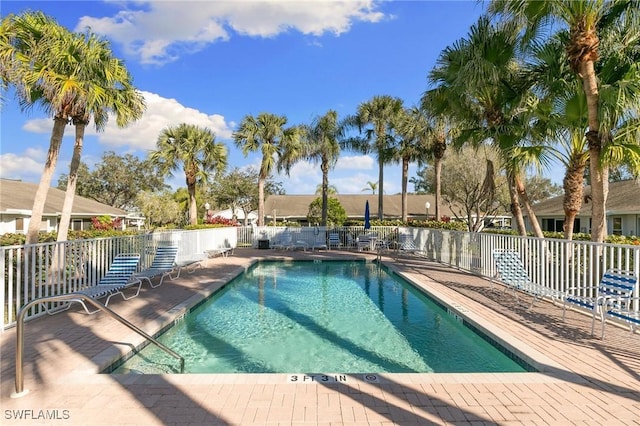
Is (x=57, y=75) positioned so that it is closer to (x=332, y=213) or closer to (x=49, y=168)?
(x=49, y=168)

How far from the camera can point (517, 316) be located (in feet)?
21.5

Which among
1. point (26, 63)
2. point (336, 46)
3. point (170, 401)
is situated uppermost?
point (336, 46)

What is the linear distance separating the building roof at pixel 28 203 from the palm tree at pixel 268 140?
38.8 feet

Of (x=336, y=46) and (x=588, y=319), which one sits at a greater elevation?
(x=336, y=46)

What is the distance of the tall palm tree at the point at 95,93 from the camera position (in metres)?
8.99

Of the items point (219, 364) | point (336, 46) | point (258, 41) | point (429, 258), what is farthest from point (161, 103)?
point (219, 364)

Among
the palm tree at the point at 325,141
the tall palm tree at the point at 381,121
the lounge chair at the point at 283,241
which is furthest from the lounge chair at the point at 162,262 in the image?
the tall palm tree at the point at 381,121

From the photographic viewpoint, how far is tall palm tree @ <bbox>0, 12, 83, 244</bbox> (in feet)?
26.4

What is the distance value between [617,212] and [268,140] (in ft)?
68.9

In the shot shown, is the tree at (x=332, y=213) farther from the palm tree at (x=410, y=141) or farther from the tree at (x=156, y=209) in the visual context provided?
the tree at (x=156, y=209)

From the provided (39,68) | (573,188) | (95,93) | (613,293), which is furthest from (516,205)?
(39,68)

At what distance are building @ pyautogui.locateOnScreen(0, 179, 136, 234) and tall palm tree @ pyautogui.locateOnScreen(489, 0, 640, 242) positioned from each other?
23006mm

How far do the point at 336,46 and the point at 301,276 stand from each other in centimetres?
950

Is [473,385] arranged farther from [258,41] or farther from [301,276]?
[258,41]
